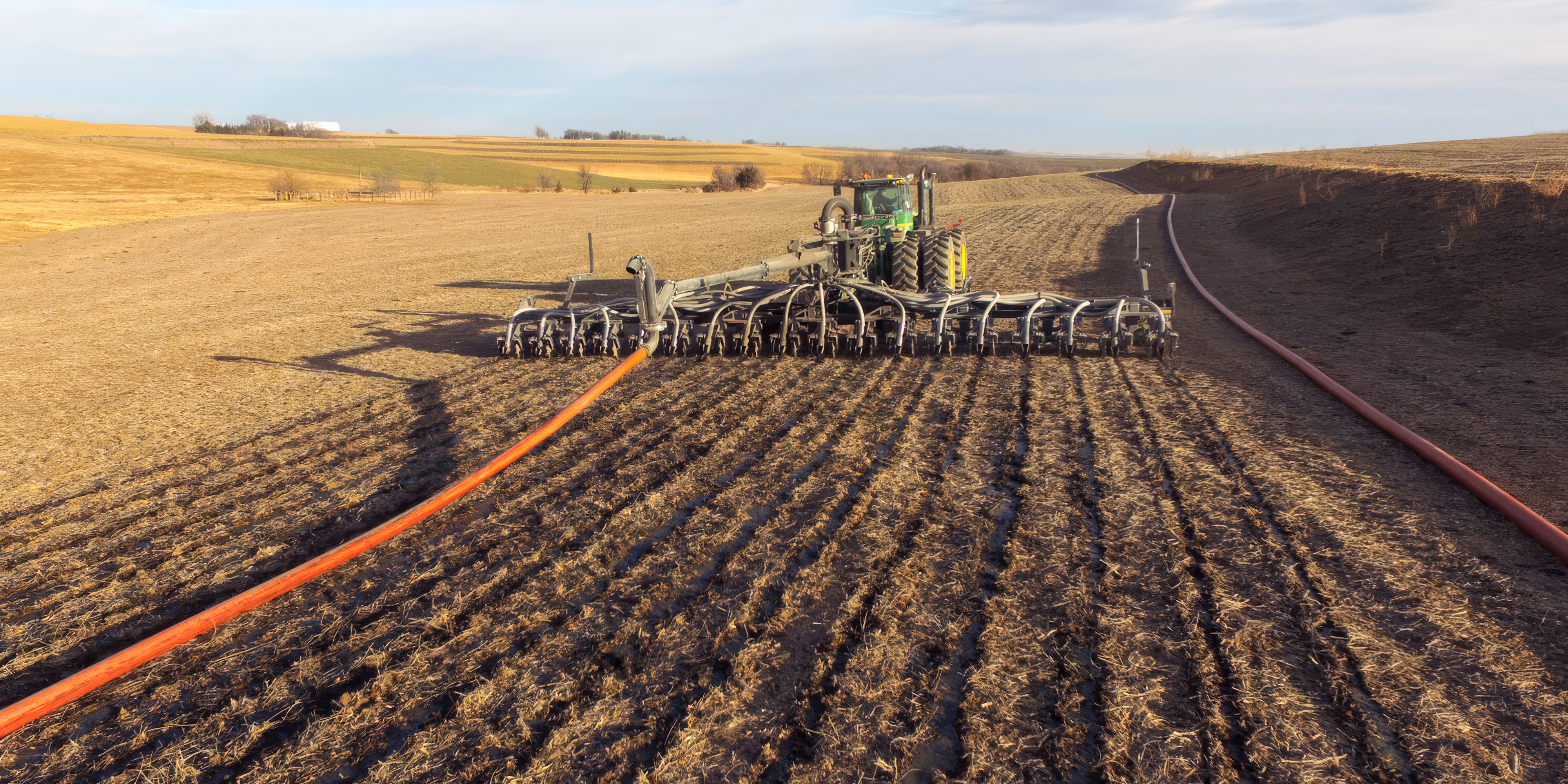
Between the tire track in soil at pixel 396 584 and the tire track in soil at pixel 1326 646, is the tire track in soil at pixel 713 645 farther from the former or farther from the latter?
the tire track in soil at pixel 1326 646

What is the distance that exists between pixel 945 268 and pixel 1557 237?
8.37 metres

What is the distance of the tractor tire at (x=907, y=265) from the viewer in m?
12.0

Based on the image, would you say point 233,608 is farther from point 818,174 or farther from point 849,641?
point 818,174

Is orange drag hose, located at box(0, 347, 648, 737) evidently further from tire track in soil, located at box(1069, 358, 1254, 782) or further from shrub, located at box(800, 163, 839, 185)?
shrub, located at box(800, 163, 839, 185)

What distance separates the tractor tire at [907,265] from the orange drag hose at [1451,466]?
4.62 meters

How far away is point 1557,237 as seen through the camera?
36.5 ft

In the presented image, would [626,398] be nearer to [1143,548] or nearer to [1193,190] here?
[1143,548]

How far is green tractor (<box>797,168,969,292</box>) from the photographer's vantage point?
1181 centimetres

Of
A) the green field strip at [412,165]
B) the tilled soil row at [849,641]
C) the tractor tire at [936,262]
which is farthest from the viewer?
the green field strip at [412,165]

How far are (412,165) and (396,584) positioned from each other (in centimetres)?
7517

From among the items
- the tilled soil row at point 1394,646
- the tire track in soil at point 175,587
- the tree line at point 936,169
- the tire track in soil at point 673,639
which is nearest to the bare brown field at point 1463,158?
the tilled soil row at point 1394,646

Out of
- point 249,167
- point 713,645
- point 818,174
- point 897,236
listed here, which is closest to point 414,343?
point 897,236

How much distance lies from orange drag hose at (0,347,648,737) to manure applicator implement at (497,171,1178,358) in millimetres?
3616

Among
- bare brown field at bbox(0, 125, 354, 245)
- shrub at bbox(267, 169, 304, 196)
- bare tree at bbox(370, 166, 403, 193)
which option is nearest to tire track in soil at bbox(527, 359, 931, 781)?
bare brown field at bbox(0, 125, 354, 245)
